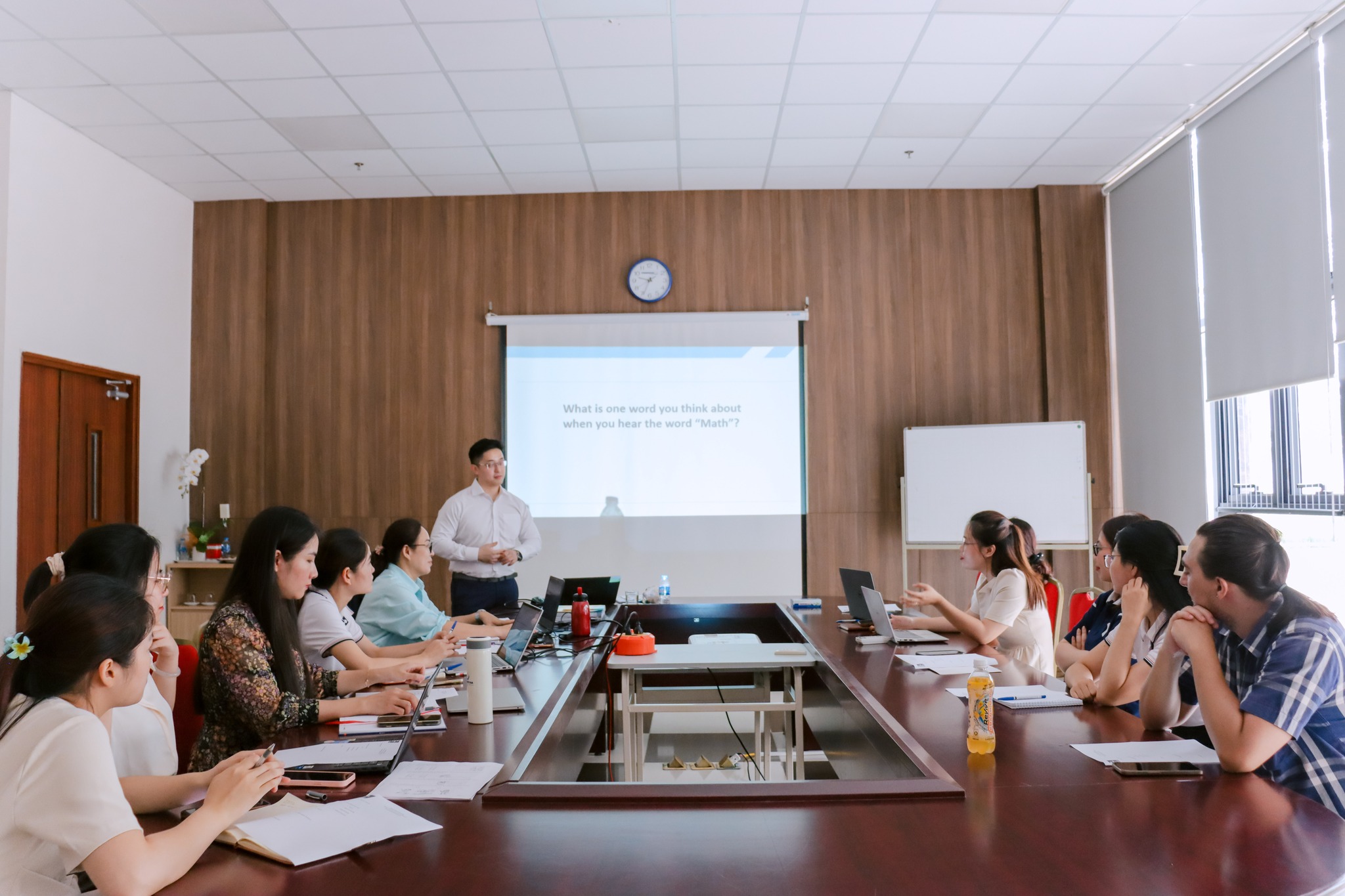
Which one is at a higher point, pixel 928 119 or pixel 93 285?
pixel 928 119

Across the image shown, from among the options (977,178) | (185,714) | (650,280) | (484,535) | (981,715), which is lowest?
(185,714)

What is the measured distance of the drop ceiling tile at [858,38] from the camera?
4090 mm

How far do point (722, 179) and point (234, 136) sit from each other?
9.83ft

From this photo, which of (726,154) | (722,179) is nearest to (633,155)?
(726,154)

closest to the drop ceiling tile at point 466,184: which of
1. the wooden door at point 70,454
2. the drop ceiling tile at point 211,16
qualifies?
the drop ceiling tile at point 211,16

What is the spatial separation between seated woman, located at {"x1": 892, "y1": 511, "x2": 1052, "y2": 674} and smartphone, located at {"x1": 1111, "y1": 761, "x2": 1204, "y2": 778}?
1615mm

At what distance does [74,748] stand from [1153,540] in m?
2.38

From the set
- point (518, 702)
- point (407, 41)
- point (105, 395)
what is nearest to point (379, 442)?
point (105, 395)

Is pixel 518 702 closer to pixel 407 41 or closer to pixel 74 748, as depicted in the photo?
pixel 74 748

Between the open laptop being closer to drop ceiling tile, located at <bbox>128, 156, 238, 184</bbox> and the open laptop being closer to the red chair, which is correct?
the red chair

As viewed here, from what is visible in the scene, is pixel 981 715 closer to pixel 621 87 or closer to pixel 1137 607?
pixel 1137 607

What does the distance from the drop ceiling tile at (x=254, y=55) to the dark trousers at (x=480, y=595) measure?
9.04 feet

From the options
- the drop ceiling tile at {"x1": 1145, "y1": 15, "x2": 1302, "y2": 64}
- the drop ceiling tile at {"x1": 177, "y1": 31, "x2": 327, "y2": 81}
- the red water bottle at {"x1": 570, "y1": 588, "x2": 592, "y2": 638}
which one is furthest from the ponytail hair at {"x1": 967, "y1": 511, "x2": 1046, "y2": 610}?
the drop ceiling tile at {"x1": 177, "y1": 31, "x2": 327, "y2": 81}

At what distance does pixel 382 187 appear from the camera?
6.15 meters
